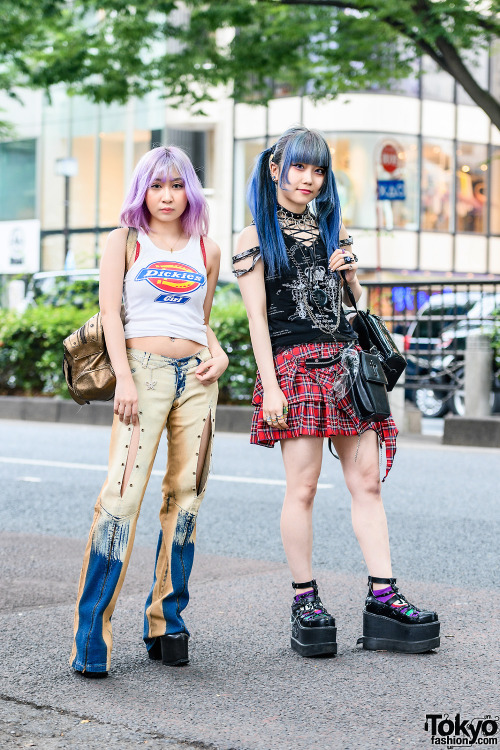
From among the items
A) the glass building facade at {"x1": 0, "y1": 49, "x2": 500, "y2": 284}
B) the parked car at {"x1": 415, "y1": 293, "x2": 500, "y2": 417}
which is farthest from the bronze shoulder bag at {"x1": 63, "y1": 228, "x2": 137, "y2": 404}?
the glass building facade at {"x1": 0, "y1": 49, "x2": 500, "y2": 284}

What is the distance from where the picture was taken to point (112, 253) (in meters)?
3.80

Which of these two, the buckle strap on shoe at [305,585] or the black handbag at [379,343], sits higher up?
the black handbag at [379,343]

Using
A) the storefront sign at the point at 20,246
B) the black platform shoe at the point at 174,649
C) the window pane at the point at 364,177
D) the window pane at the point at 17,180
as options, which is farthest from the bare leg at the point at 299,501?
the window pane at the point at 17,180

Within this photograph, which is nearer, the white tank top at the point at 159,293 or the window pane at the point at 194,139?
the white tank top at the point at 159,293

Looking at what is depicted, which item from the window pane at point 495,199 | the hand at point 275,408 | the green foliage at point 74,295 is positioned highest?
the window pane at point 495,199

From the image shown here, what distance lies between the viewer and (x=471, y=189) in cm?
3300

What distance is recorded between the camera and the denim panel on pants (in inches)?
147

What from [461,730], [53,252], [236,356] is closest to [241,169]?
[53,252]

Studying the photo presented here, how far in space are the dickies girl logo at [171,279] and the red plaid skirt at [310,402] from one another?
0.48 m

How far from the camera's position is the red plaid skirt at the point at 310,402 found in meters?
4.03

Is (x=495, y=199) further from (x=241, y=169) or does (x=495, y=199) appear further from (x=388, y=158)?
(x=388, y=158)

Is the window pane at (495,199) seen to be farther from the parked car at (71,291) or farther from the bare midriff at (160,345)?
the bare midriff at (160,345)

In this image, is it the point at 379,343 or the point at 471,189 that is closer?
the point at 379,343

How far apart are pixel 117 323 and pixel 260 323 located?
0.56 metres
